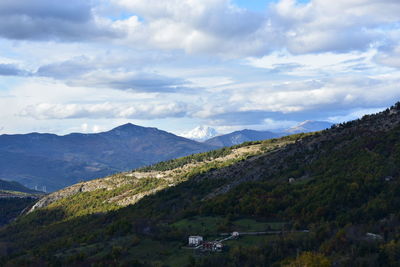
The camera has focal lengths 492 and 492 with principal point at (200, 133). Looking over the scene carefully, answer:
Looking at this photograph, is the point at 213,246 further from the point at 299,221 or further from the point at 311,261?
the point at 311,261

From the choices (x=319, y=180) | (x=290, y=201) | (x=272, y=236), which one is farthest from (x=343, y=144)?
(x=272, y=236)

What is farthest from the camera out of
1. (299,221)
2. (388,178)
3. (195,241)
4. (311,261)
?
(388,178)

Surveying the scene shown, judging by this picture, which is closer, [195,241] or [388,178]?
[195,241]

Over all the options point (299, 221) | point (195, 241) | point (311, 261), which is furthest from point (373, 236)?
point (195, 241)

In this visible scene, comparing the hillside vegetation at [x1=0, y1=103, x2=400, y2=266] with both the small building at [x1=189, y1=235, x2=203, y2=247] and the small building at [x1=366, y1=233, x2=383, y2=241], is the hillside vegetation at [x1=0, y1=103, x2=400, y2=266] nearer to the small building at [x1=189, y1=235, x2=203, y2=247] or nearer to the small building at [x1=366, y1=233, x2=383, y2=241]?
the small building at [x1=366, y1=233, x2=383, y2=241]

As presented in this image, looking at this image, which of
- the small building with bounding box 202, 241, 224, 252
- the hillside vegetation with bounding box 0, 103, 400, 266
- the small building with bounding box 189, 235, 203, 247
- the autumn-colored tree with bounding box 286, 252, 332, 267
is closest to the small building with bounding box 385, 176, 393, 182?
the hillside vegetation with bounding box 0, 103, 400, 266

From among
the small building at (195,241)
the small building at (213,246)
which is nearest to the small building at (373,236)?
the small building at (213,246)

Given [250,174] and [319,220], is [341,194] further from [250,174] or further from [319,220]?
[250,174]

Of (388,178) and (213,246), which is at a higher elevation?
(388,178)

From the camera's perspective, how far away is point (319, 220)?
11031 cm

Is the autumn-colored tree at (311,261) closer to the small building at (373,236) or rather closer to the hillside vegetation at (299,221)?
the hillside vegetation at (299,221)

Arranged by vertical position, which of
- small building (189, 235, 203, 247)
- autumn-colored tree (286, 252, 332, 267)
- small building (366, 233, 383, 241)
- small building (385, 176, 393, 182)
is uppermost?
small building (385, 176, 393, 182)

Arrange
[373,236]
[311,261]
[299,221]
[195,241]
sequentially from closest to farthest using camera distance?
[311,261] < [373,236] < [195,241] < [299,221]

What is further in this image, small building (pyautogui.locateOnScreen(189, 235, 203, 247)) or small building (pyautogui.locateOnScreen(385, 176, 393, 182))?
small building (pyautogui.locateOnScreen(385, 176, 393, 182))
